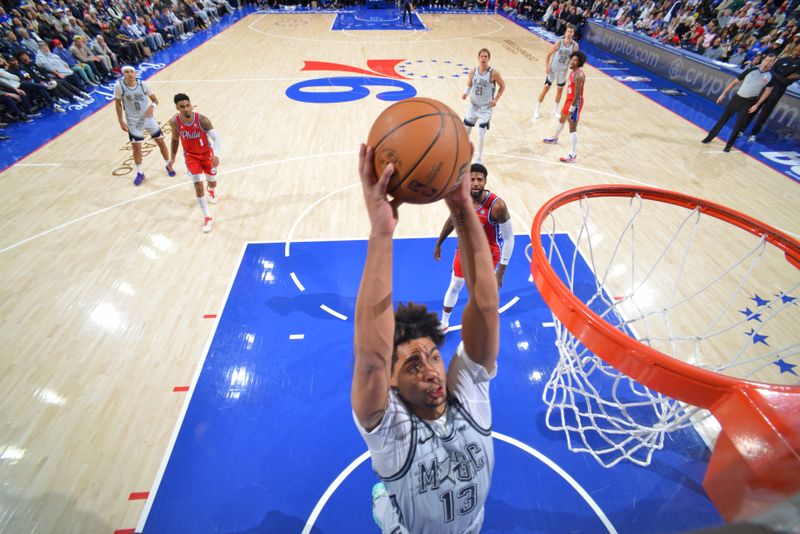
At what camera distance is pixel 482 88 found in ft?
22.2

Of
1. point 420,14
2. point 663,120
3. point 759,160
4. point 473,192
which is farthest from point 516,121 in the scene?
point 420,14

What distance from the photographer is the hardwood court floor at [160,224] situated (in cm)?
339

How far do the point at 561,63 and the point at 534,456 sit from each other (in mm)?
8779

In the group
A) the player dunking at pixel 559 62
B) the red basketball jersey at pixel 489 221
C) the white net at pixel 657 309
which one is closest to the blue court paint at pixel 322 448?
the white net at pixel 657 309

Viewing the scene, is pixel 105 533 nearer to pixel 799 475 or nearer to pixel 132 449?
pixel 132 449

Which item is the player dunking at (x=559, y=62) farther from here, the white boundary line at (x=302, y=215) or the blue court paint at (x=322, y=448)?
the blue court paint at (x=322, y=448)

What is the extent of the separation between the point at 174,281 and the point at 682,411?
5.29m

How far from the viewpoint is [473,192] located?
3.62 m

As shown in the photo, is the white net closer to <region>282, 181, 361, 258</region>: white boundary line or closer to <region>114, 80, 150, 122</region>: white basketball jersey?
<region>282, 181, 361, 258</region>: white boundary line

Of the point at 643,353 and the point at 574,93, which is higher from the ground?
the point at 643,353

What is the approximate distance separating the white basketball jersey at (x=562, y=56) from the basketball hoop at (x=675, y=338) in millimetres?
4377

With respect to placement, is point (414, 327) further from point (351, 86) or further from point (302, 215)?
point (351, 86)

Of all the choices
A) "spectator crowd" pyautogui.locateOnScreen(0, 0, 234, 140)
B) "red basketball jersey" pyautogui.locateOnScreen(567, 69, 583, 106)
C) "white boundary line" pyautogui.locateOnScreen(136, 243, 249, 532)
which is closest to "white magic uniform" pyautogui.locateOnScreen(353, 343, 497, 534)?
"white boundary line" pyautogui.locateOnScreen(136, 243, 249, 532)

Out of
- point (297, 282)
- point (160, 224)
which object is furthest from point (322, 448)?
point (160, 224)
